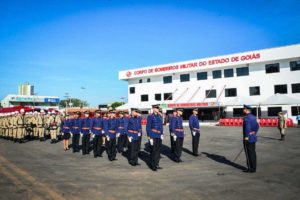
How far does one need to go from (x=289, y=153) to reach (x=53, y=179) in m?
9.43

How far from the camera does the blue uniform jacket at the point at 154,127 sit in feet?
27.8

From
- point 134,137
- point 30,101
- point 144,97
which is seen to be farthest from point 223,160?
point 30,101

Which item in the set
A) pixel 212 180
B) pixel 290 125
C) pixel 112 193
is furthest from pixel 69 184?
pixel 290 125

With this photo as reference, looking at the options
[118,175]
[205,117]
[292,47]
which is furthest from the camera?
[205,117]

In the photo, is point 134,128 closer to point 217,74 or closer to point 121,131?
point 121,131

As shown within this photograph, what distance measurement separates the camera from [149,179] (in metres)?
6.89

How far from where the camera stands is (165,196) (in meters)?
5.41

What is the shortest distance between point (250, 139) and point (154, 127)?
3056 millimetres

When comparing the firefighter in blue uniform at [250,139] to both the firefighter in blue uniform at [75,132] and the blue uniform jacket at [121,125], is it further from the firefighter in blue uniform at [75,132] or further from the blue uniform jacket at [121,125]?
the firefighter in blue uniform at [75,132]

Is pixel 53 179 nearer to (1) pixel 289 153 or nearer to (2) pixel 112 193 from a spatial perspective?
(2) pixel 112 193

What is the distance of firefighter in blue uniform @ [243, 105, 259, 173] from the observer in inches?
297

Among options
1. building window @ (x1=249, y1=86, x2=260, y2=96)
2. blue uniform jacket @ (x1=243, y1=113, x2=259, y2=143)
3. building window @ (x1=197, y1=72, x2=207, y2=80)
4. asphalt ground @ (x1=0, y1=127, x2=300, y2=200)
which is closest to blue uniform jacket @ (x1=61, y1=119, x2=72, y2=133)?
asphalt ground @ (x1=0, y1=127, x2=300, y2=200)

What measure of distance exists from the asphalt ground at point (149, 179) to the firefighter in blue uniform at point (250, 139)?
35cm

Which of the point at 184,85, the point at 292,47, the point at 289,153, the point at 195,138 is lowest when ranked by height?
the point at 289,153
